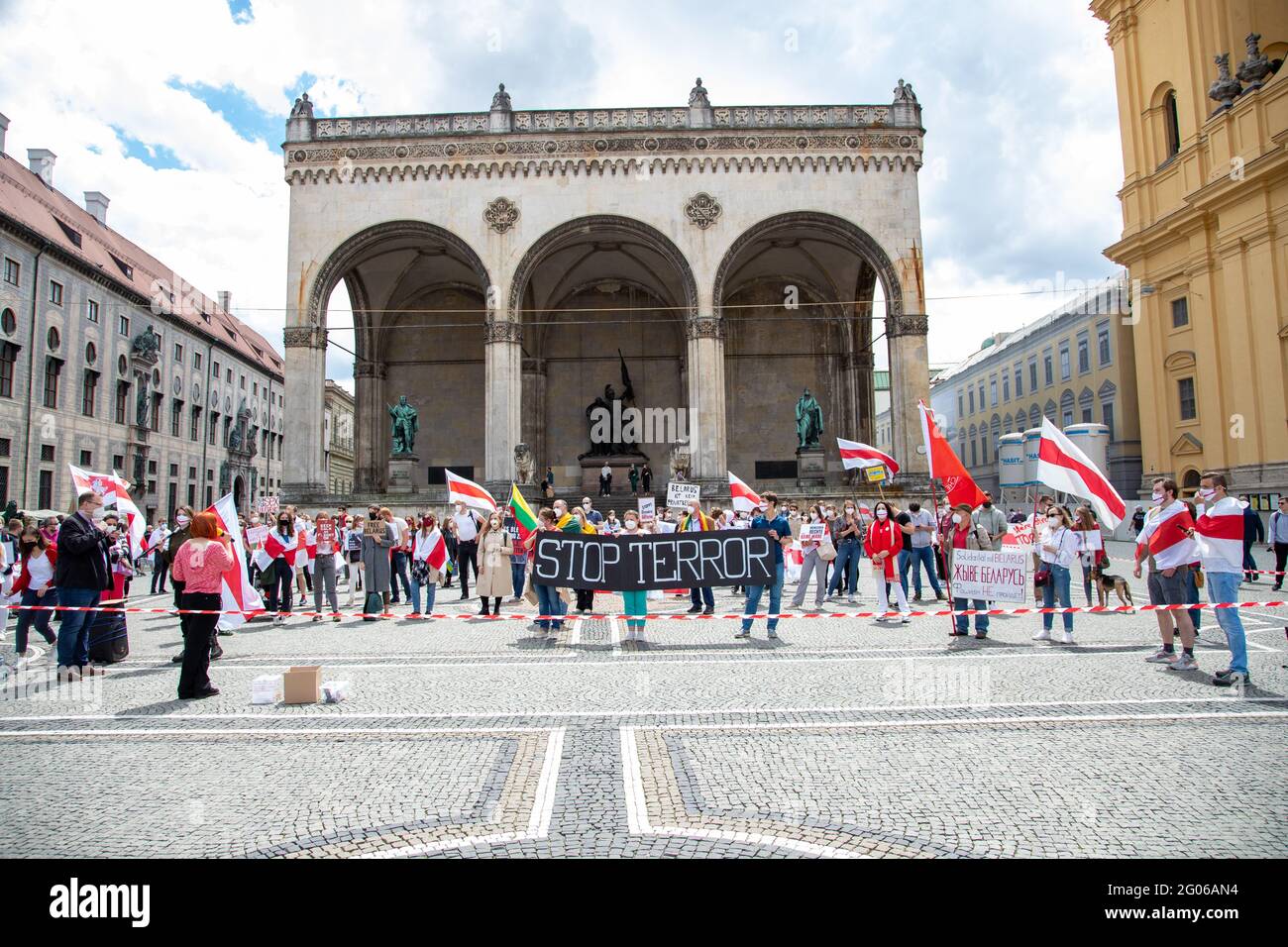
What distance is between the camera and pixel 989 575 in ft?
30.9

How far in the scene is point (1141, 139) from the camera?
3212 cm

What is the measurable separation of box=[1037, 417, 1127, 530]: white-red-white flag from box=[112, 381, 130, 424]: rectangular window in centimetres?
4592

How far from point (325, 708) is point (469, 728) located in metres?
1.52

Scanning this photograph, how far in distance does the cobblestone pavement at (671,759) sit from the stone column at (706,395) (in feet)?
61.4

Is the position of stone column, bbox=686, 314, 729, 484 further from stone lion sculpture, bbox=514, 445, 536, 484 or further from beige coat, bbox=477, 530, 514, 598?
beige coat, bbox=477, 530, 514, 598

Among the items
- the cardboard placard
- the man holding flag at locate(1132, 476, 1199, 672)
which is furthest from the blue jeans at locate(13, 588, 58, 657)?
the cardboard placard

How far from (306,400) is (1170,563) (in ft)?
88.5

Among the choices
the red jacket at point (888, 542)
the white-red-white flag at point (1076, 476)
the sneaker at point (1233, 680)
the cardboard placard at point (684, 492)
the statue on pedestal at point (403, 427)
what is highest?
the statue on pedestal at point (403, 427)

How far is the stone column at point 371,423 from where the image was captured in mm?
33344

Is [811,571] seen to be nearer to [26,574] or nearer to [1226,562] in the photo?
[1226,562]

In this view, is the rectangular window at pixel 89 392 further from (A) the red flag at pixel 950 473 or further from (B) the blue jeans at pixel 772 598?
(A) the red flag at pixel 950 473

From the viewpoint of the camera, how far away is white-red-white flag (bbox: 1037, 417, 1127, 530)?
9.20 metres

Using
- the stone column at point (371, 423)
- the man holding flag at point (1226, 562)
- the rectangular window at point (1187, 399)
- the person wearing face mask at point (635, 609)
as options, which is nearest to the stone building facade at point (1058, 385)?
the rectangular window at point (1187, 399)

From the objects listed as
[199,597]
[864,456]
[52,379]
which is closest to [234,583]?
[199,597]
